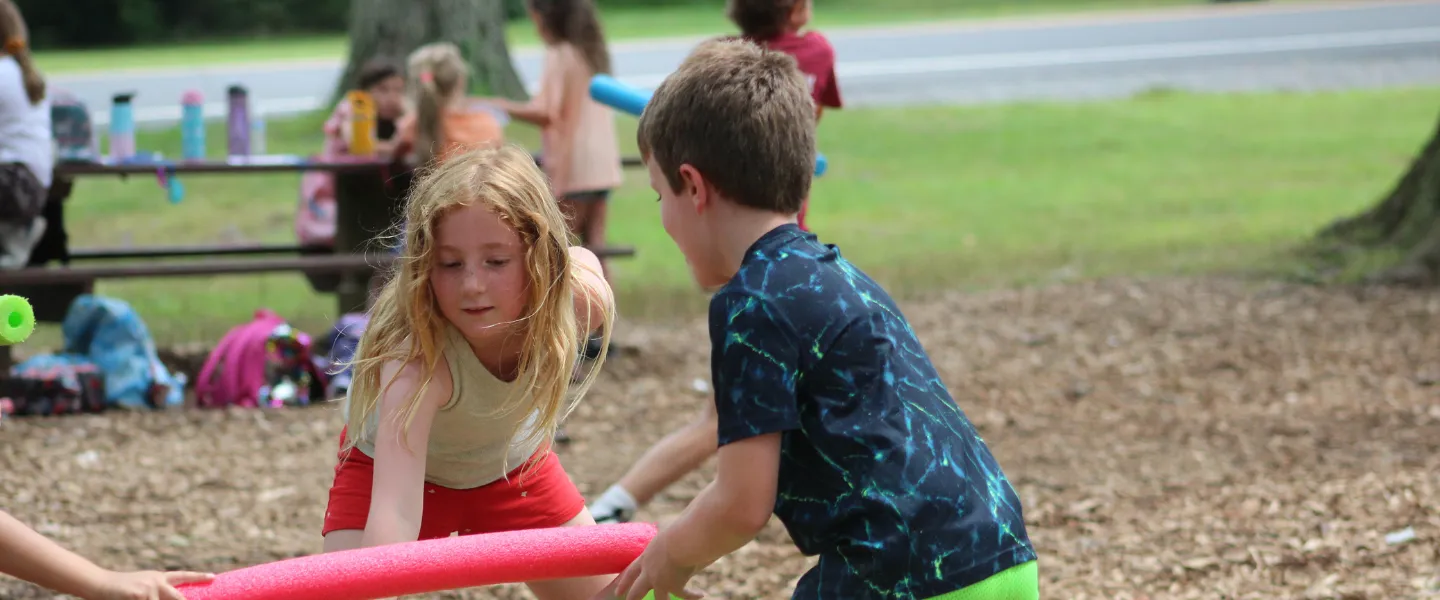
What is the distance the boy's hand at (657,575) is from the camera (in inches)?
96.6

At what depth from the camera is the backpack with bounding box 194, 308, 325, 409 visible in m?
6.69

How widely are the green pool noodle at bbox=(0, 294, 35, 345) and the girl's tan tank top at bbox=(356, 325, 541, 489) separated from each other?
2.65 feet

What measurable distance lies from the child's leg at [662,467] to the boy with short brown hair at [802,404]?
203cm

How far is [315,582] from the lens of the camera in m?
2.56

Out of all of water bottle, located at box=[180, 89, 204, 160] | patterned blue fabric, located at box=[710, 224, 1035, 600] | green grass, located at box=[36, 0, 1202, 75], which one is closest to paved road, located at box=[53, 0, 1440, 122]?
green grass, located at box=[36, 0, 1202, 75]

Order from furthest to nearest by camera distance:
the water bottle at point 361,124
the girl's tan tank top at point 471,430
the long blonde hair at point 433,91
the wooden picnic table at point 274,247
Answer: the water bottle at point 361,124, the long blonde hair at point 433,91, the wooden picnic table at point 274,247, the girl's tan tank top at point 471,430

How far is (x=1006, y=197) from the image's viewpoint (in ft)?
40.9

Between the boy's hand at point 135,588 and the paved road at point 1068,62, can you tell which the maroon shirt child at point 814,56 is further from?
the paved road at point 1068,62

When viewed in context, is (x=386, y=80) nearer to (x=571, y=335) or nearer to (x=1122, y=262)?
(x=1122, y=262)

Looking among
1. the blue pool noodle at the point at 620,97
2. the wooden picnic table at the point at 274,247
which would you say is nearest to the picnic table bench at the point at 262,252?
the wooden picnic table at the point at 274,247

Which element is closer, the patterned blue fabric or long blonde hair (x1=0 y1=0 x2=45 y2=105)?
the patterned blue fabric

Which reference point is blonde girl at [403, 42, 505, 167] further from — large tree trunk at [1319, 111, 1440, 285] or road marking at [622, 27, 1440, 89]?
road marking at [622, 27, 1440, 89]

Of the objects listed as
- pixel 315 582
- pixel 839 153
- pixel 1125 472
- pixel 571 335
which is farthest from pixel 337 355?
pixel 839 153

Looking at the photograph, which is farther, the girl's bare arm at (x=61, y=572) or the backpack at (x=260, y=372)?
the backpack at (x=260, y=372)
